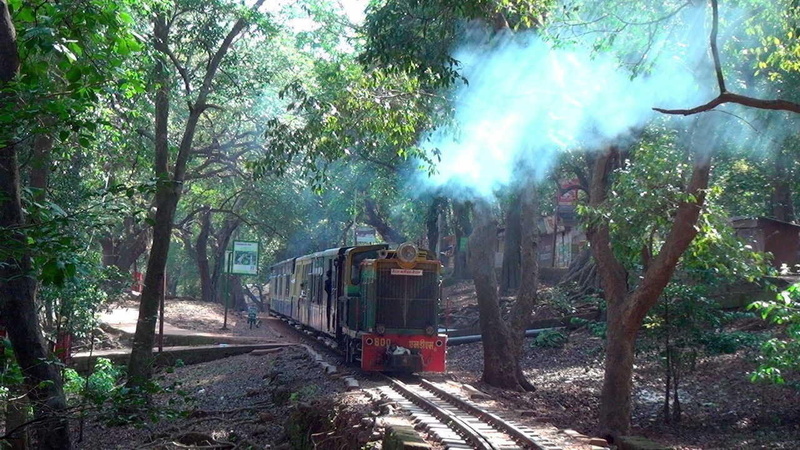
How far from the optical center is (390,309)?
54.5 feet

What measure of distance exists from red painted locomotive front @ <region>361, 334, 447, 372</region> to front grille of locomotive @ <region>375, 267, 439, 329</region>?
1.16 feet

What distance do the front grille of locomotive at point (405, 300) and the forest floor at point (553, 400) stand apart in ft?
4.91

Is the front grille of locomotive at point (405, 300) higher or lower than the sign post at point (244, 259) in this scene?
lower

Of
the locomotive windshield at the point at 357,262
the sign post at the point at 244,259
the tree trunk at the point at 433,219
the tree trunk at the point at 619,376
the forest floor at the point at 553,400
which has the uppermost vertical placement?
the tree trunk at the point at 433,219

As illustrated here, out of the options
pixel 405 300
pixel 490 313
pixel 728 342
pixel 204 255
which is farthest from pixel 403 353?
pixel 204 255

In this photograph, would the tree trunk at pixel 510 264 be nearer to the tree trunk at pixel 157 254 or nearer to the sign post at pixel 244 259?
the sign post at pixel 244 259

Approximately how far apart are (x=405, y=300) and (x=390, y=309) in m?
0.35

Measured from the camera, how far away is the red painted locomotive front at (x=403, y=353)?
16031mm

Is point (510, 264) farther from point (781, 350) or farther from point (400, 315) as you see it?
point (781, 350)

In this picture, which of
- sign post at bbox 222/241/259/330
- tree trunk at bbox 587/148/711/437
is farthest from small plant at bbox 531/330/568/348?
sign post at bbox 222/241/259/330

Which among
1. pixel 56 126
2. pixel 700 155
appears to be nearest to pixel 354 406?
pixel 700 155

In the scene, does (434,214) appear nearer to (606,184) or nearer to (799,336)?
(606,184)

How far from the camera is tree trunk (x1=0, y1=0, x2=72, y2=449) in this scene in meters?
6.39

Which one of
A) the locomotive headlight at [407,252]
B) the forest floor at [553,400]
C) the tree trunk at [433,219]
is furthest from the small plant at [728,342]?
the tree trunk at [433,219]
